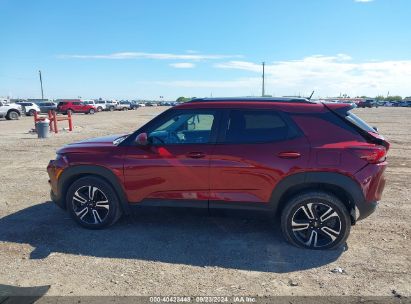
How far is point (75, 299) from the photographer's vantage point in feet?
10.4

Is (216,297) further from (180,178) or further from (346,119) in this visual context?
(346,119)

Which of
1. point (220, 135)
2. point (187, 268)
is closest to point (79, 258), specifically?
point (187, 268)

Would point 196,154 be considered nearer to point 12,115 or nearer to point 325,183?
point 325,183

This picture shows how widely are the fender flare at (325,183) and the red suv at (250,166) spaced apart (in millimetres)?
11

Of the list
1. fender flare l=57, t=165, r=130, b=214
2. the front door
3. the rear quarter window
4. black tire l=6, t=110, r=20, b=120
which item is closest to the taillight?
the rear quarter window

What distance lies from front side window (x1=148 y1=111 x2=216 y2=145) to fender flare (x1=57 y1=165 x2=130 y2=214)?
2.40 ft

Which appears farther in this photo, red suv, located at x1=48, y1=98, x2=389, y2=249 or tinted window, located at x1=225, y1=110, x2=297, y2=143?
tinted window, located at x1=225, y1=110, x2=297, y2=143

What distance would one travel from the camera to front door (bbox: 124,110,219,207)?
4.25m

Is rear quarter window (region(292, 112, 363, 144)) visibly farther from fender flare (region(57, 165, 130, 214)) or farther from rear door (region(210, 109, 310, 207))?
fender flare (region(57, 165, 130, 214))

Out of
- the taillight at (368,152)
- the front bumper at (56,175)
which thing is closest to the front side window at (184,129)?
the front bumper at (56,175)

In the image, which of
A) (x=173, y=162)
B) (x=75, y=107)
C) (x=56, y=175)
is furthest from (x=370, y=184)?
(x=75, y=107)

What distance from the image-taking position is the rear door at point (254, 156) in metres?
4.01

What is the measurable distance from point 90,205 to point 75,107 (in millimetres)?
40575

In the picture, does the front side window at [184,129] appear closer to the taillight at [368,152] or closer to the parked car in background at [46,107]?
the taillight at [368,152]
